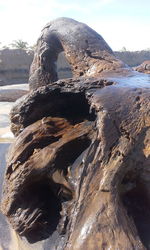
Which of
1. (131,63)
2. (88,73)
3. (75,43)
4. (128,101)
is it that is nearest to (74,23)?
(75,43)

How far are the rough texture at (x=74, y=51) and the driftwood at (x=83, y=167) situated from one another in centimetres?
51

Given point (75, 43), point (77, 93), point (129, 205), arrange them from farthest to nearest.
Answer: point (75, 43), point (77, 93), point (129, 205)

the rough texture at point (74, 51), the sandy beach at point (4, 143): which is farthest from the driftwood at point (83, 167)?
the rough texture at point (74, 51)

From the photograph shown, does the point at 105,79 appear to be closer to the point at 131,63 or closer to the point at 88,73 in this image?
the point at 88,73

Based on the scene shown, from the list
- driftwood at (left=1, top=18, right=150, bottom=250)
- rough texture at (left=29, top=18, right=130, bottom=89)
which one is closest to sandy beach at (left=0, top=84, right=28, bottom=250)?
driftwood at (left=1, top=18, right=150, bottom=250)

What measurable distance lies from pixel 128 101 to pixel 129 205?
353mm

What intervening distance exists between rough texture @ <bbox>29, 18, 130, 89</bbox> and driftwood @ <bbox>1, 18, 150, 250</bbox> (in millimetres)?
507

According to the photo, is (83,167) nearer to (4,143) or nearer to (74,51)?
(74,51)

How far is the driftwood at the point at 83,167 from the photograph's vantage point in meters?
1.16

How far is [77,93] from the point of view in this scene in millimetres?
1442

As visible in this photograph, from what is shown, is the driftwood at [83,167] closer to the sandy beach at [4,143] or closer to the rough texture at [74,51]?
the sandy beach at [4,143]

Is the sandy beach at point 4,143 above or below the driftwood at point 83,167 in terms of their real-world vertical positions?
below

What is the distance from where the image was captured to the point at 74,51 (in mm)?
2385

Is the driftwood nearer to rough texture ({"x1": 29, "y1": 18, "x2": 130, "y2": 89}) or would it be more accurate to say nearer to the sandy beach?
the sandy beach
